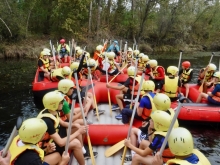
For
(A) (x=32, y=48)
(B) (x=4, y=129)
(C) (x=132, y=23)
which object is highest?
(C) (x=132, y=23)

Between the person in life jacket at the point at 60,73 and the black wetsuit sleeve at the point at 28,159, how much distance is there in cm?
447

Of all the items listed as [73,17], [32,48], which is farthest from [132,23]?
[32,48]

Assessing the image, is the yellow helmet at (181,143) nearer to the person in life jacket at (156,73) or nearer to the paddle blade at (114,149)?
the paddle blade at (114,149)

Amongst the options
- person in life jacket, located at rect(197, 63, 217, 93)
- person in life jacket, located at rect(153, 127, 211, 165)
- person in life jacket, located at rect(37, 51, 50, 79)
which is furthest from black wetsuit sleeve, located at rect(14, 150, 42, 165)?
person in life jacket, located at rect(197, 63, 217, 93)

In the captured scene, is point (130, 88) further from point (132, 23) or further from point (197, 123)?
point (132, 23)

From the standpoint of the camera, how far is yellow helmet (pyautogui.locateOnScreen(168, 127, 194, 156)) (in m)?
2.69

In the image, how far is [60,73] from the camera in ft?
25.3

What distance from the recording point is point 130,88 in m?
6.17

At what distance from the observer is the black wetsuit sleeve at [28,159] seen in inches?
106

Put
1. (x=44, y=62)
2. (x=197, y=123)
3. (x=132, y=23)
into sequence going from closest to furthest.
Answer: (x=197, y=123), (x=44, y=62), (x=132, y=23)

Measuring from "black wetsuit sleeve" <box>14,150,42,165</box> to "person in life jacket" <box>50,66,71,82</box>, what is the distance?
4.47m

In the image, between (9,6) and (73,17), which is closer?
(9,6)

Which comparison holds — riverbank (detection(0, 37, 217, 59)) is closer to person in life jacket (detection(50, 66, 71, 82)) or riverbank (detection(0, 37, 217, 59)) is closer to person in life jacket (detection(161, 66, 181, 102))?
person in life jacket (detection(50, 66, 71, 82))

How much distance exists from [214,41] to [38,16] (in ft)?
73.4
